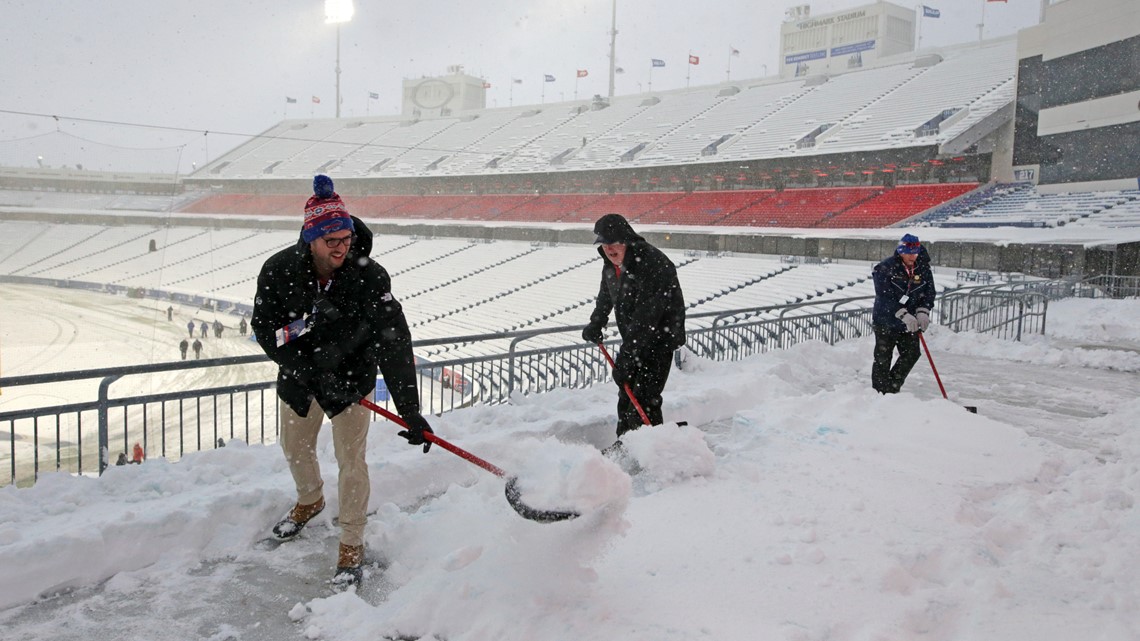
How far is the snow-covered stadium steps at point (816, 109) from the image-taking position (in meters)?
33.8

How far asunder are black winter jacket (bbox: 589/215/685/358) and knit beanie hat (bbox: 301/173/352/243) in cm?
182

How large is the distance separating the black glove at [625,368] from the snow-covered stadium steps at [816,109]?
2907 centimetres

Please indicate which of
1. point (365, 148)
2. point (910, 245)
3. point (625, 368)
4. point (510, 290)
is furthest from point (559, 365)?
point (365, 148)

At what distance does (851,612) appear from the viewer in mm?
2879

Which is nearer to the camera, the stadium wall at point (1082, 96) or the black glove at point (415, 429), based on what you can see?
the black glove at point (415, 429)

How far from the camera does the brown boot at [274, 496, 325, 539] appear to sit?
12.1ft

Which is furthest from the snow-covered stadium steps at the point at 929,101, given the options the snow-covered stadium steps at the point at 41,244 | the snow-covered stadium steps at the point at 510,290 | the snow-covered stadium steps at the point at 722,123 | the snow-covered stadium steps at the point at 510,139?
the snow-covered stadium steps at the point at 41,244

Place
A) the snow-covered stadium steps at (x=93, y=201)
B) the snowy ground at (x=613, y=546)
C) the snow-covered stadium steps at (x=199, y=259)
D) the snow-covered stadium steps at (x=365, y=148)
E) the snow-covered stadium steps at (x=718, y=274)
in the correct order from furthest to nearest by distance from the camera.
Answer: the snow-covered stadium steps at (x=365, y=148) < the snow-covered stadium steps at (x=93, y=201) < the snow-covered stadium steps at (x=199, y=259) < the snow-covered stadium steps at (x=718, y=274) < the snowy ground at (x=613, y=546)

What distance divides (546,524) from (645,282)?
1970mm

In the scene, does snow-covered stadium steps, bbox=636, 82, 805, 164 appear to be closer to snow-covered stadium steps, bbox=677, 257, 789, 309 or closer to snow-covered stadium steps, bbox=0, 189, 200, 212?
snow-covered stadium steps, bbox=677, 257, 789, 309

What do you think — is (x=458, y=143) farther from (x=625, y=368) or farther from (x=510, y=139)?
(x=625, y=368)

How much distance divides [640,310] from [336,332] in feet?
6.60

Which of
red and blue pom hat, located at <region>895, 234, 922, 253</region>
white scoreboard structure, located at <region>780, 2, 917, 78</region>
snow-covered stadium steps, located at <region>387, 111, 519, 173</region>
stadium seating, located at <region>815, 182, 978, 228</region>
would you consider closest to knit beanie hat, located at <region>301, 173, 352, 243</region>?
red and blue pom hat, located at <region>895, 234, 922, 253</region>

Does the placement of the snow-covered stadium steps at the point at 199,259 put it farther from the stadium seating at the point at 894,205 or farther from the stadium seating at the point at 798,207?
the stadium seating at the point at 894,205
